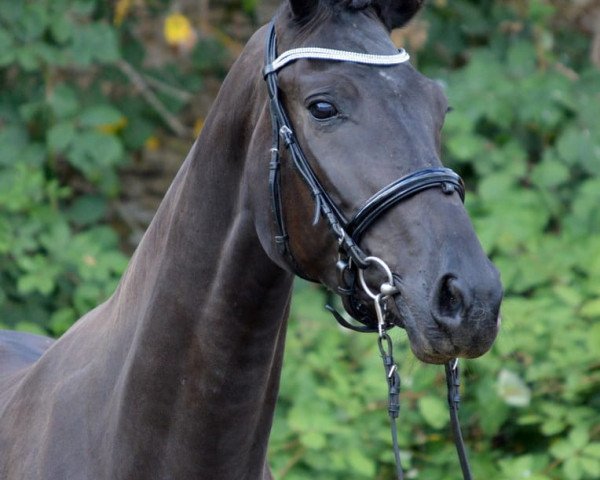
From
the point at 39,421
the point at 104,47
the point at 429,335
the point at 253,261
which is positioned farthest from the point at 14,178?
the point at 429,335

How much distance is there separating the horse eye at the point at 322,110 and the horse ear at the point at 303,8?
188mm

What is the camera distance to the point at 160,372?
6.10 feet

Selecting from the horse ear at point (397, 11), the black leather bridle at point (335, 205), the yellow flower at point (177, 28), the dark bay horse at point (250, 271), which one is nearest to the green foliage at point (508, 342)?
the yellow flower at point (177, 28)

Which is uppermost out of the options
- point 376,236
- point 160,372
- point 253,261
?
point 376,236

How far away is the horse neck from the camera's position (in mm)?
1809

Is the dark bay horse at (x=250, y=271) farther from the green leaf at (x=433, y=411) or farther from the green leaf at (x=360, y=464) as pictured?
the green leaf at (x=433, y=411)

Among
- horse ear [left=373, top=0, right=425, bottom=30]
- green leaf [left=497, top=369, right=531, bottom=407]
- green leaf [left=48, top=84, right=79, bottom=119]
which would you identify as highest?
horse ear [left=373, top=0, right=425, bottom=30]

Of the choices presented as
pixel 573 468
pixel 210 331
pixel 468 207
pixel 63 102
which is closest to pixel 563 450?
pixel 573 468

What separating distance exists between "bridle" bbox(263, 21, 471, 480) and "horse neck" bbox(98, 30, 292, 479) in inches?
2.9

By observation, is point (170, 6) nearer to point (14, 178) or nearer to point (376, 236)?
point (14, 178)

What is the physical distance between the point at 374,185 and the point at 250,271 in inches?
12.2

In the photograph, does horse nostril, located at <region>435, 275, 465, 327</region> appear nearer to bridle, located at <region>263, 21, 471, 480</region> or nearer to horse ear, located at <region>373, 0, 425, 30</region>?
bridle, located at <region>263, 21, 471, 480</region>

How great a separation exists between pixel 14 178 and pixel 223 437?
2.96 meters

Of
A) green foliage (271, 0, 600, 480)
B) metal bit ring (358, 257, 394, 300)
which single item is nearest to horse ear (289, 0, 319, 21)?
metal bit ring (358, 257, 394, 300)
